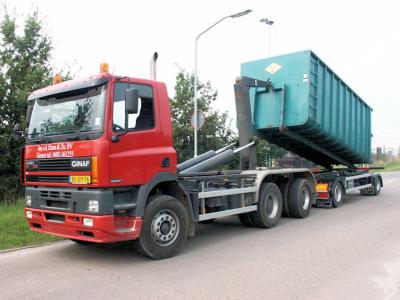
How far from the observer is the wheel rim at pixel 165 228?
6562 millimetres

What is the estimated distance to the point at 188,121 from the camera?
18344 mm

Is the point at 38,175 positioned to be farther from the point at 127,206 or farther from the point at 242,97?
the point at 242,97

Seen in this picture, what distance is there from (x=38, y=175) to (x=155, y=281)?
2.60m

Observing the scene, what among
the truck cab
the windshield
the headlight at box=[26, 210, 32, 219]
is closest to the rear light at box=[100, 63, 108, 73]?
the truck cab

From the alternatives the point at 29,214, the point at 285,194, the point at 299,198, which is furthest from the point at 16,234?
the point at 299,198

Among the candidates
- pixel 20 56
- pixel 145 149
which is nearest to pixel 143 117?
pixel 145 149

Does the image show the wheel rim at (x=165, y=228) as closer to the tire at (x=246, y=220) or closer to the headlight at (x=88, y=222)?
the headlight at (x=88, y=222)

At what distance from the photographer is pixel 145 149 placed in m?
6.52

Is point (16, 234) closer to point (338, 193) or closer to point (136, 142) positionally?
point (136, 142)

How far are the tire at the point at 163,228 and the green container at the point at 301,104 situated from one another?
15.6ft

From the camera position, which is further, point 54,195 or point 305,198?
point 305,198

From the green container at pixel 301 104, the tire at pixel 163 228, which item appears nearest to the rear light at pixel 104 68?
the tire at pixel 163 228

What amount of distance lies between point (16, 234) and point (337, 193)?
8435 mm

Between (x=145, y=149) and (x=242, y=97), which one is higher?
(x=242, y=97)
